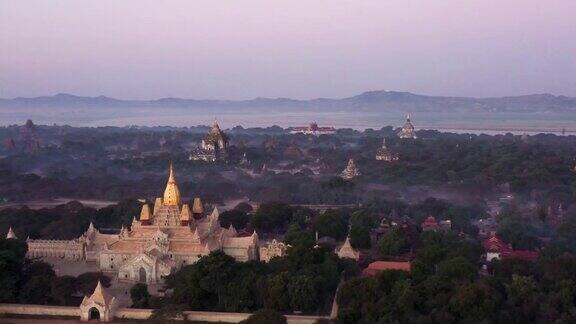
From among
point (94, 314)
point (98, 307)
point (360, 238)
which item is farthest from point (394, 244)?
point (94, 314)

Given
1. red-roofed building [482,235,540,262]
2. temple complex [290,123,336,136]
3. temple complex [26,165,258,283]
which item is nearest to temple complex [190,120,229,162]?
temple complex [26,165,258,283]

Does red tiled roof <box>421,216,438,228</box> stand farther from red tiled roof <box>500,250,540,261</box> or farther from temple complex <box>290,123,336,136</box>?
temple complex <box>290,123,336,136</box>

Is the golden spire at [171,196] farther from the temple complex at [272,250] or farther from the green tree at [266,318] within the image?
the green tree at [266,318]

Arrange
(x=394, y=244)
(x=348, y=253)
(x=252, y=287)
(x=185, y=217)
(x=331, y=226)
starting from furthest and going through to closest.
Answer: (x=331, y=226)
(x=394, y=244)
(x=185, y=217)
(x=348, y=253)
(x=252, y=287)

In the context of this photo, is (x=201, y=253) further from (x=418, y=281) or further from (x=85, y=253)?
(x=418, y=281)

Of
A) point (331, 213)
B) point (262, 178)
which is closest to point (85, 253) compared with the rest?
point (331, 213)

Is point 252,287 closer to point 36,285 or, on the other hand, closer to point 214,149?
point 36,285

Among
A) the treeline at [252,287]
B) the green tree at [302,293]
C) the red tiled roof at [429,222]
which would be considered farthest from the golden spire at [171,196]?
the red tiled roof at [429,222]
